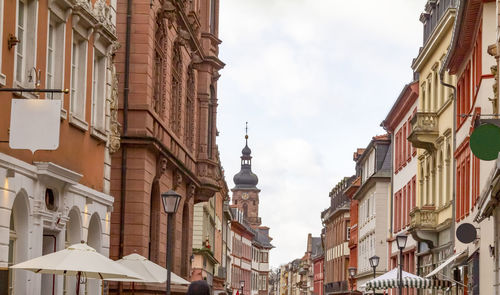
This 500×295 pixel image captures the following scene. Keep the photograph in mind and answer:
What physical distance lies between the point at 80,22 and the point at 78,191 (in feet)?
11.5

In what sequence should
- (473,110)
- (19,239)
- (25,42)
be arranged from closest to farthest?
(25,42)
(19,239)
(473,110)

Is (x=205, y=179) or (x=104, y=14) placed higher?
(x=104, y=14)

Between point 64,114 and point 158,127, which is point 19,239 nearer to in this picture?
point 64,114

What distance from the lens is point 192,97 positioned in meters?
46.0

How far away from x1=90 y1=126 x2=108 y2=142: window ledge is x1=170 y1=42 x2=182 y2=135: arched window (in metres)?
12.3

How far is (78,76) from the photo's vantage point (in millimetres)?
26109

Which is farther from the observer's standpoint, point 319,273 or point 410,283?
point 319,273

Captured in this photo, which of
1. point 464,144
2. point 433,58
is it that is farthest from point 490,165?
point 433,58

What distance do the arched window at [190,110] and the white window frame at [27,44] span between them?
22485 millimetres

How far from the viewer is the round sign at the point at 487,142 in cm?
1858

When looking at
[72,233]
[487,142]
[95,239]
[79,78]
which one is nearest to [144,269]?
[95,239]

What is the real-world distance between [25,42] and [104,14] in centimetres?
629

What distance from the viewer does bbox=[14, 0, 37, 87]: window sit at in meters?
21.2

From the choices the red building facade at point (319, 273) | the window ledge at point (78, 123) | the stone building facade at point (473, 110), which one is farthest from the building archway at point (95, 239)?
the red building facade at point (319, 273)
